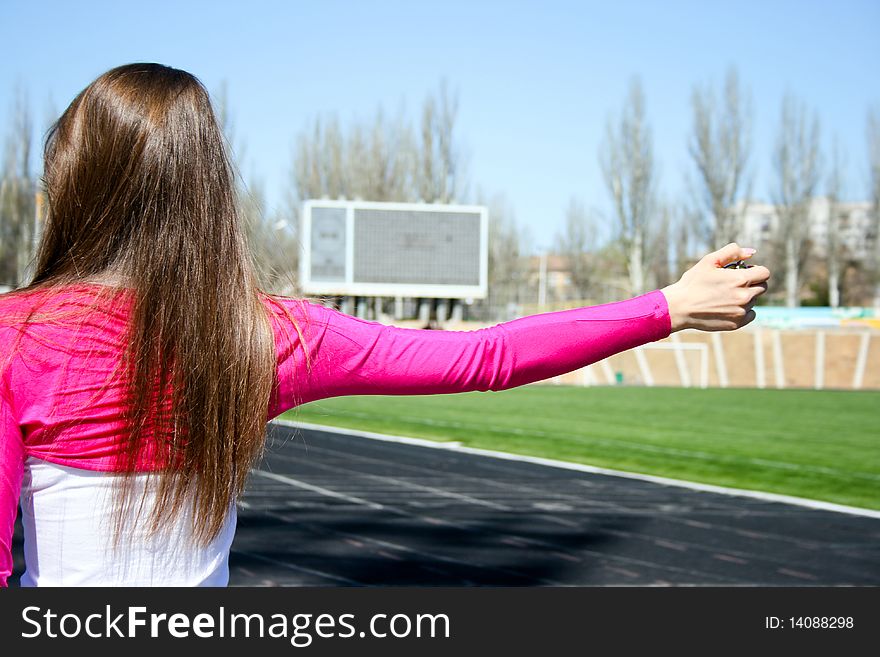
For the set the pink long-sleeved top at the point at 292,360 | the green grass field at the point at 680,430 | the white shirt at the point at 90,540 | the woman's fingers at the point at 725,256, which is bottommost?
the green grass field at the point at 680,430

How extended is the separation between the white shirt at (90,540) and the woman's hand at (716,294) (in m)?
0.67

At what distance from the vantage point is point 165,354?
1.15 meters

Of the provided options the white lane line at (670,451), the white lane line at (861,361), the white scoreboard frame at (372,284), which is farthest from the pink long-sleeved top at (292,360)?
the white scoreboard frame at (372,284)

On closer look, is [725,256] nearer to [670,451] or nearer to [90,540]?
→ [90,540]

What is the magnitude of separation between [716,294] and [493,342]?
0.96 ft

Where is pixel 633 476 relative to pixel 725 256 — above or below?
below

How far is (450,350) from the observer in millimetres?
1206

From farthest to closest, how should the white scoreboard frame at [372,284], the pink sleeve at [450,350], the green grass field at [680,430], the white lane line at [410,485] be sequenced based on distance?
the white scoreboard frame at [372,284] < the green grass field at [680,430] < the white lane line at [410,485] < the pink sleeve at [450,350]

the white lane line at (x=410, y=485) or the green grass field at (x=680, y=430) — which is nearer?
the white lane line at (x=410, y=485)

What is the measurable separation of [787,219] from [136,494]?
135ft

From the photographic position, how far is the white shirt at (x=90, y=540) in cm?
116

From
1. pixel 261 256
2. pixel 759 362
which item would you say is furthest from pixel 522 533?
pixel 759 362

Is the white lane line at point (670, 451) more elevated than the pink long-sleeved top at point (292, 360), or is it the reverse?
the pink long-sleeved top at point (292, 360)

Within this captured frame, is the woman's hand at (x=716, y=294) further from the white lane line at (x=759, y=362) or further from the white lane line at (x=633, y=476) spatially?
the white lane line at (x=759, y=362)
